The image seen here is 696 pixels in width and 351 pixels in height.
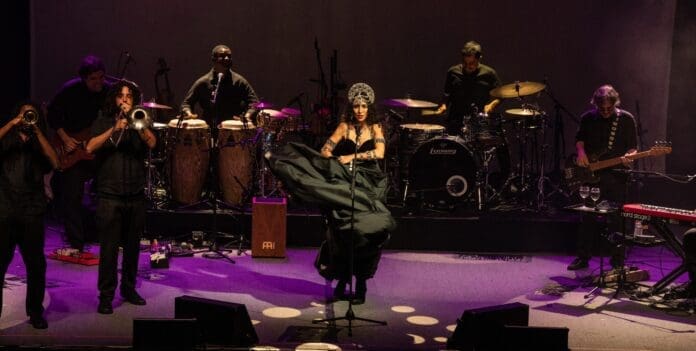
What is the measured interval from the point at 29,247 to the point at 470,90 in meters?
6.79

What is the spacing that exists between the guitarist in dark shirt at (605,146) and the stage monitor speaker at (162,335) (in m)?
5.20

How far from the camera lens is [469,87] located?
11047mm

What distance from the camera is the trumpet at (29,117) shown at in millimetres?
5945

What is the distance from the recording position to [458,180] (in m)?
10.4

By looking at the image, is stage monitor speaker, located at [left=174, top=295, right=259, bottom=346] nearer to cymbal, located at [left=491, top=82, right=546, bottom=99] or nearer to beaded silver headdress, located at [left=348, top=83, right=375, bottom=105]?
beaded silver headdress, located at [left=348, top=83, right=375, bottom=105]

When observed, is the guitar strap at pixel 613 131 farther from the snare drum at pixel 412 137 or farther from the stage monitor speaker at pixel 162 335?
the stage monitor speaker at pixel 162 335

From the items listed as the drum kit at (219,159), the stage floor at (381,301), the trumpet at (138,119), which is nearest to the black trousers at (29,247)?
the stage floor at (381,301)

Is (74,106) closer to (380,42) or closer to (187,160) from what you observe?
(187,160)

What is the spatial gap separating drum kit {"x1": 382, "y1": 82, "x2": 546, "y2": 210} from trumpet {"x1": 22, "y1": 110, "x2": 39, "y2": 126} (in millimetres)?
5473

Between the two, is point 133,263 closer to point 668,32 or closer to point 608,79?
point 608,79

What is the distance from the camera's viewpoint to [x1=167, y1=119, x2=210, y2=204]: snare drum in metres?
10.3

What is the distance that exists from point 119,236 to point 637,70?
8800 mm

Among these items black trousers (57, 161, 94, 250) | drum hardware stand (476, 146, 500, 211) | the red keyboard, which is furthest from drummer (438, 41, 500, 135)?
black trousers (57, 161, 94, 250)

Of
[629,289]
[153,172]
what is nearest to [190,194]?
[153,172]
